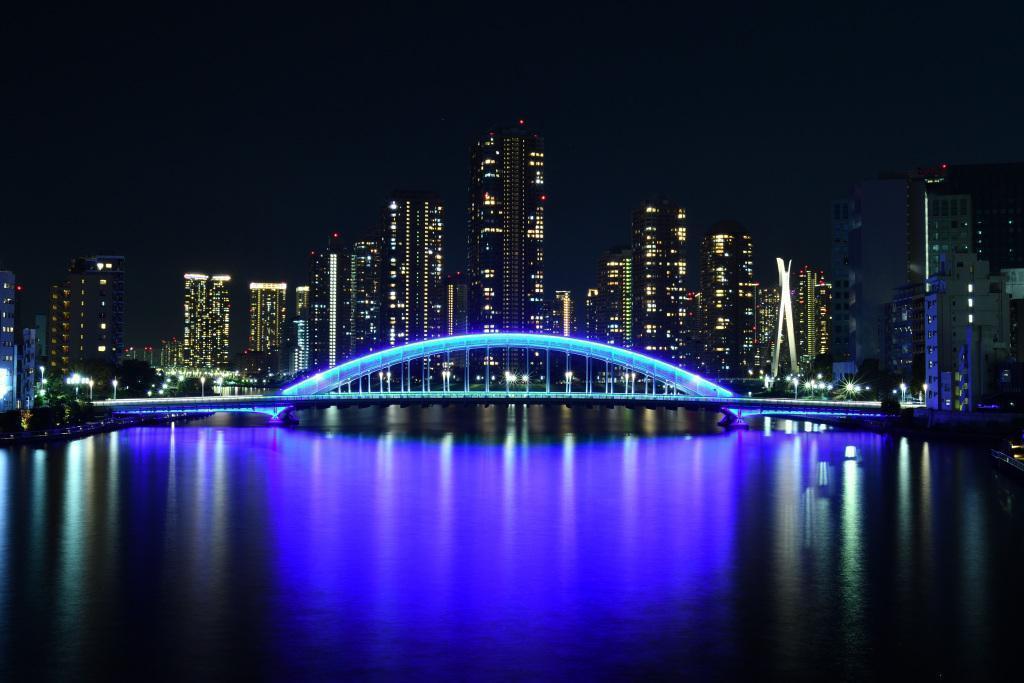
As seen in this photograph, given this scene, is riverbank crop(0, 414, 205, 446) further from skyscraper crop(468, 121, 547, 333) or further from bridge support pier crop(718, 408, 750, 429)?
skyscraper crop(468, 121, 547, 333)

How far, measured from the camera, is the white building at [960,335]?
61.5m

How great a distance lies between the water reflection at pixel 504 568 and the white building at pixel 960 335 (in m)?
15.6

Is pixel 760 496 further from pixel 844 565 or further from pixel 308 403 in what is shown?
pixel 308 403

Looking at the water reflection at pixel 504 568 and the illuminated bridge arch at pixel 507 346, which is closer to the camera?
the water reflection at pixel 504 568

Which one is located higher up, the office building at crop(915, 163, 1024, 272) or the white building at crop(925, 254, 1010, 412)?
the office building at crop(915, 163, 1024, 272)

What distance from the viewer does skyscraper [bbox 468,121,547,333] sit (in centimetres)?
19112

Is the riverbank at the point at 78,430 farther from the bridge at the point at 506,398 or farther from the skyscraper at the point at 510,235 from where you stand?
the skyscraper at the point at 510,235

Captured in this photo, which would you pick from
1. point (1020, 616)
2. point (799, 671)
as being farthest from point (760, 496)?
point (799, 671)

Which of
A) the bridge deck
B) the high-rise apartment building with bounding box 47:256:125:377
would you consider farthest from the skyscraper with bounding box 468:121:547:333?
the bridge deck

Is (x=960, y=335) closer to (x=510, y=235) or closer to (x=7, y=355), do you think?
(x=7, y=355)

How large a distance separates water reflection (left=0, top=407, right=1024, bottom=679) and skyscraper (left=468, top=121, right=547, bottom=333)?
143435 millimetres

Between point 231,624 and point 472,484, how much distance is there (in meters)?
22.3

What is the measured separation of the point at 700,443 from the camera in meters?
62.3

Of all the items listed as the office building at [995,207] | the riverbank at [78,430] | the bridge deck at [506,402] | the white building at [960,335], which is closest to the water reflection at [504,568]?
the riverbank at [78,430]
